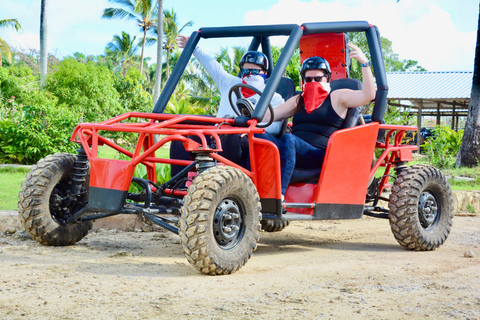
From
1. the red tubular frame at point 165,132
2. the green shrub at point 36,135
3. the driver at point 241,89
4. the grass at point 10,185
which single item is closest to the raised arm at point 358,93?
the driver at point 241,89

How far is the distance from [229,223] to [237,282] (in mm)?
522

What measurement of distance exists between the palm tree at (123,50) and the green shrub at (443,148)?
47428 mm

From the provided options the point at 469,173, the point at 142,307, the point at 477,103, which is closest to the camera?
the point at 142,307

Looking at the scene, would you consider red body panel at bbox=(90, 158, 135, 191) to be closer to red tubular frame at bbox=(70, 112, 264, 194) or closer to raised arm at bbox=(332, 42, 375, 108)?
red tubular frame at bbox=(70, 112, 264, 194)

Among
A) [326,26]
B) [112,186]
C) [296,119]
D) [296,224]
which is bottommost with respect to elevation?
[296,224]

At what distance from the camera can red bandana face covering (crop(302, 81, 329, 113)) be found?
5434 mm

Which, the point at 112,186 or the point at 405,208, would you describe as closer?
the point at 112,186

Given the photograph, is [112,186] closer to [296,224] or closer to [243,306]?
[243,306]

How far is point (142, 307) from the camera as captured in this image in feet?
10.6

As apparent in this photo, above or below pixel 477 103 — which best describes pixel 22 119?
below

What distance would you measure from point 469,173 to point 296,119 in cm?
837

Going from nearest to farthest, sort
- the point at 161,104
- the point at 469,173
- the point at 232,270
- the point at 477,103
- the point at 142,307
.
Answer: the point at 142,307 → the point at 232,270 → the point at 161,104 → the point at 469,173 → the point at 477,103

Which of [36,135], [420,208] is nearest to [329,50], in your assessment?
[420,208]

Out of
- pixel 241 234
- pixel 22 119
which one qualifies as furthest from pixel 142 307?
pixel 22 119
